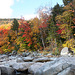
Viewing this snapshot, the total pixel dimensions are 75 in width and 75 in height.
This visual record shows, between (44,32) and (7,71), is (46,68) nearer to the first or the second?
(7,71)

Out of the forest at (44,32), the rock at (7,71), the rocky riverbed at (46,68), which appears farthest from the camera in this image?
the forest at (44,32)

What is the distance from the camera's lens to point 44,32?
52.1ft

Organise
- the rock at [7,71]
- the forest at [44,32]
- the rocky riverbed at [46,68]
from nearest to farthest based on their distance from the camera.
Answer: the rocky riverbed at [46,68] → the rock at [7,71] → the forest at [44,32]

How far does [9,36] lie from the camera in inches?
753

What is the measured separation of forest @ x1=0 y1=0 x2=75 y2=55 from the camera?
37.4 ft

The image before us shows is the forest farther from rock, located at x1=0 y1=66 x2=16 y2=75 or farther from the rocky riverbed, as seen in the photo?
rock, located at x1=0 y1=66 x2=16 y2=75

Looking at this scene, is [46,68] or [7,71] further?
[7,71]

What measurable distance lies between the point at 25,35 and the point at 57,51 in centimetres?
730

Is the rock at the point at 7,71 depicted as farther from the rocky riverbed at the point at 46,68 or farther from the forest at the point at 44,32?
the forest at the point at 44,32

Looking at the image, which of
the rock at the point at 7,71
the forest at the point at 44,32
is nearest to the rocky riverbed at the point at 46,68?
the rock at the point at 7,71

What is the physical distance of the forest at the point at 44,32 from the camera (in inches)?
449

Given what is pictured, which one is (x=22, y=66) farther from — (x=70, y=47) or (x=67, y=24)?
(x=67, y=24)

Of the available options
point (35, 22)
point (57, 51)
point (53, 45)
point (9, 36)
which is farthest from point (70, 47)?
point (9, 36)

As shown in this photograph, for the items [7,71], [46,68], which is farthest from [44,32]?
[46,68]
